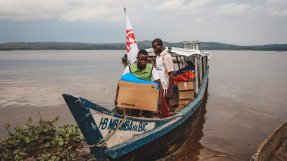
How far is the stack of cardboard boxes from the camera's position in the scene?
8547 mm

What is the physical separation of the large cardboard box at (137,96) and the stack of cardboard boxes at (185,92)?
323cm

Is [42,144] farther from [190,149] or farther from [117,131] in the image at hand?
[190,149]

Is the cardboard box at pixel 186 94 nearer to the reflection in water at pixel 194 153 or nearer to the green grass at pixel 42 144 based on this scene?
the reflection in water at pixel 194 153

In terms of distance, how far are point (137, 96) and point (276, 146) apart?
3.65 meters

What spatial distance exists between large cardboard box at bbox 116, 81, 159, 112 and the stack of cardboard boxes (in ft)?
10.6

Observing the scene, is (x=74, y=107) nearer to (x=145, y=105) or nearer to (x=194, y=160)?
(x=145, y=105)

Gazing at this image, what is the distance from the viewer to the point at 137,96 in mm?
5434

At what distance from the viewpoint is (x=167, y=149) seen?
6344 mm

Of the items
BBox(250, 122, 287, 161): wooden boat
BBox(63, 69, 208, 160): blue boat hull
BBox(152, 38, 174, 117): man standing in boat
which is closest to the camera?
BBox(63, 69, 208, 160): blue boat hull

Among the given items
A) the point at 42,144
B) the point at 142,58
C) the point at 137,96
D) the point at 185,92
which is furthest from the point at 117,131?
the point at 185,92

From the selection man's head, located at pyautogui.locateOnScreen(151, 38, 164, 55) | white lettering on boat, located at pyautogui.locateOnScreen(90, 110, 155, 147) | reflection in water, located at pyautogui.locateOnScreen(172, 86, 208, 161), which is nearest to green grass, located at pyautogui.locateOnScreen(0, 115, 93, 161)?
white lettering on boat, located at pyautogui.locateOnScreen(90, 110, 155, 147)

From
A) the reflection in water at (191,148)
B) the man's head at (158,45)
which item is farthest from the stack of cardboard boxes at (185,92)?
the man's head at (158,45)

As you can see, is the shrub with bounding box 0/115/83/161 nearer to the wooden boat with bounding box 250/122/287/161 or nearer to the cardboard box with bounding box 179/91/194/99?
the cardboard box with bounding box 179/91/194/99

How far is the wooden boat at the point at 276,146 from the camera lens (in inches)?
217
